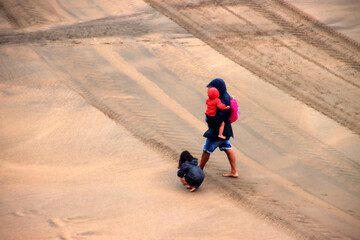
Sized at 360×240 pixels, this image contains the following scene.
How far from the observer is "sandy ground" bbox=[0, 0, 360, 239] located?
199 inches

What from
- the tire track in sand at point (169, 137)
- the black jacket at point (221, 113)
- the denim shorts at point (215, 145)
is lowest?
the tire track in sand at point (169, 137)

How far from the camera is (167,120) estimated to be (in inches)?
315

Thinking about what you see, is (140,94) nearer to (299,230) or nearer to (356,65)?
(299,230)

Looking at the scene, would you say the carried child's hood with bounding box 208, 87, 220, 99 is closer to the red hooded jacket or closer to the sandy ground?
the red hooded jacket

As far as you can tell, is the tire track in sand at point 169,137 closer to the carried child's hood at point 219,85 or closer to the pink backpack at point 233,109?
the pink backpack at point 233,109

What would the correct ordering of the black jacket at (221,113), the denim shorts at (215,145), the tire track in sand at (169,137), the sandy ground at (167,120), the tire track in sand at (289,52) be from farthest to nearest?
the tire track in sand at (289,52) < the denim shorts at (215,145) < the black jacket at (221,113) < the tire track in sand at (169,137) < the sandy ground at (167,120)

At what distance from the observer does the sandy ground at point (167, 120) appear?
199 inches

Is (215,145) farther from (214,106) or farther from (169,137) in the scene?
(169,137)

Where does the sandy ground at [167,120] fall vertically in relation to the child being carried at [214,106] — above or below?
below

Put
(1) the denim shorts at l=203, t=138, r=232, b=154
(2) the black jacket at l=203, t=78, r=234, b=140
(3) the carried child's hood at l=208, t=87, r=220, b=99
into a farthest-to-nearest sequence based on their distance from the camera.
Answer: (1) the denim shorts at l=203, t=138, r=232, b=154, (2) the black jacket at l=203, t=78, r=234, b=140, (3) the carried child's hood at l=208, t=87, r=220, b=99

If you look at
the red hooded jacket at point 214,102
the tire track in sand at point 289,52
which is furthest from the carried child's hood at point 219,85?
the tire track in sand at point 289,52

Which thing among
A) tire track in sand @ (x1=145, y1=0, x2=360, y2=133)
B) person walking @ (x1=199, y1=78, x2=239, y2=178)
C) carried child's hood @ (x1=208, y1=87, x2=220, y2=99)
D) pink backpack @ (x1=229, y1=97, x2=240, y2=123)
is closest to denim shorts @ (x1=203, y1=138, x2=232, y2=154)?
person walking @ (x1=199, y1=78, x2=239, y2=178)

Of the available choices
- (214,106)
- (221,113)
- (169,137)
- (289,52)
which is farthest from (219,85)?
(289,52)

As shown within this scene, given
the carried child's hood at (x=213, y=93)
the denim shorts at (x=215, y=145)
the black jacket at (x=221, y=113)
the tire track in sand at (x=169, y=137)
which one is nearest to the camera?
the tire track in sand at (x=169, y=137)
